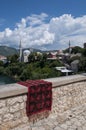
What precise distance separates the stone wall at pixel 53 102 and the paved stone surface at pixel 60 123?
85mm

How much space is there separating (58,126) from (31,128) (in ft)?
2.15

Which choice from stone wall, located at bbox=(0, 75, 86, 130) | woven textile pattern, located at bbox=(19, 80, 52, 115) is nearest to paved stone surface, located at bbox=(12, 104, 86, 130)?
stone wall, located at bbox=(0, 75, 86, 130)

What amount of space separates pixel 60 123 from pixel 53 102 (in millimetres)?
609

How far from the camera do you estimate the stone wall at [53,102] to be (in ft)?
14.7

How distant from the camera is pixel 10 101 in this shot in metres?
4.57

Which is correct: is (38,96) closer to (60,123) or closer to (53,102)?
(53,102)

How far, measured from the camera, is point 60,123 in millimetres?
5234

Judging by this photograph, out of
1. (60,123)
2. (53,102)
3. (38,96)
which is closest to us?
(38,96)

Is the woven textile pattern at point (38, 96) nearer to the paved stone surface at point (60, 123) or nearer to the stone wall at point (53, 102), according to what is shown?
the stone wall at point (53, 102)

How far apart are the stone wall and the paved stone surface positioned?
0.28 ft

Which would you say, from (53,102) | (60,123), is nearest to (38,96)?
(53,102)

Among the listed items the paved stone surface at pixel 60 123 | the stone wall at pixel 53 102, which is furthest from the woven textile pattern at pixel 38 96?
the paved stone surface at pixel 60 123

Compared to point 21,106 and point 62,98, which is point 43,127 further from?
point 62,98

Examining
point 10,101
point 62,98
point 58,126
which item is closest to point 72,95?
point 62,98
